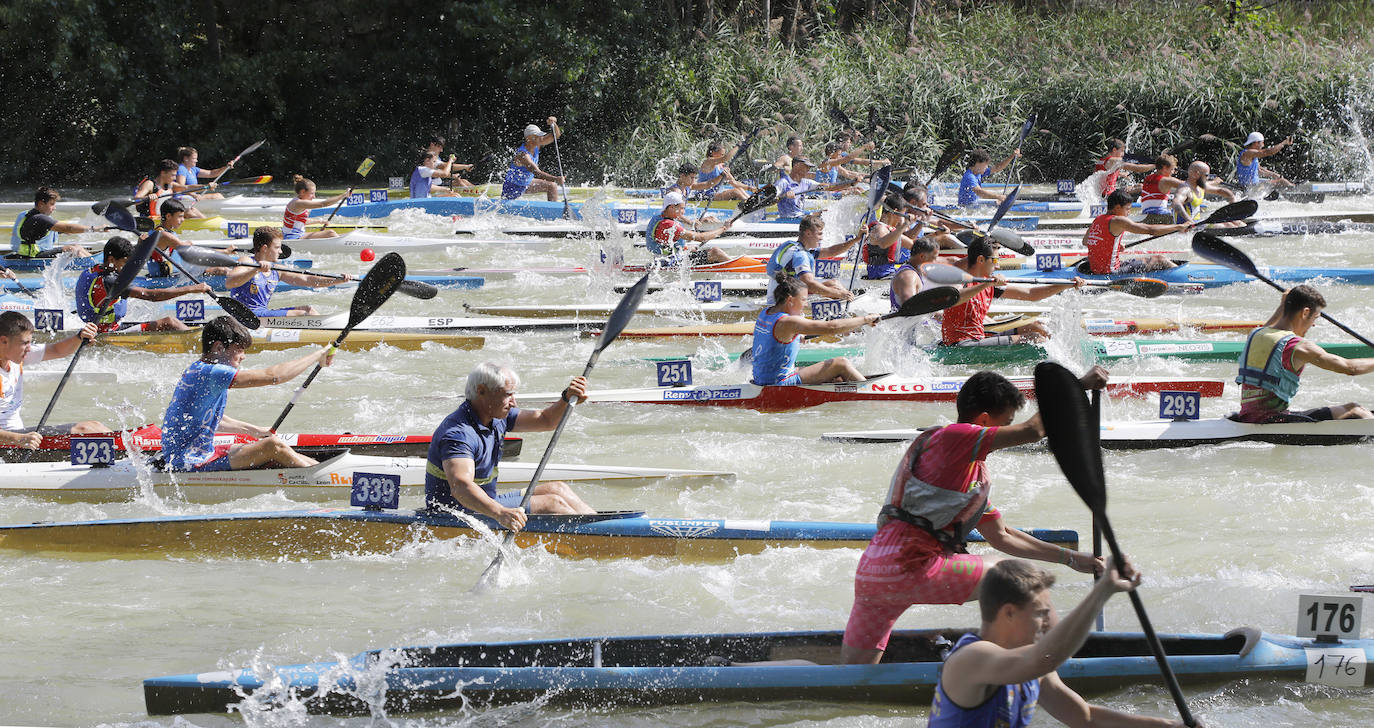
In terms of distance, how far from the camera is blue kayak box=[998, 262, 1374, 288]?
11844 mm

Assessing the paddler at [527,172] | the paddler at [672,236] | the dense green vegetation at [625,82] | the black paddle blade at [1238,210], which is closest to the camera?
the black paddle blade at [1238,210]

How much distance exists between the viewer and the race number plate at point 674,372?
852 centimetres

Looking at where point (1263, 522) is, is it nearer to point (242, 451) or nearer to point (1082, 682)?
point (1082, 682)

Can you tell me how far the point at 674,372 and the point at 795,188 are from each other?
8466mm

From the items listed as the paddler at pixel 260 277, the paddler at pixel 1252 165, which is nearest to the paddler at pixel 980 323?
the paddler at pixel 260 277

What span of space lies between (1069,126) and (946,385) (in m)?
14.6

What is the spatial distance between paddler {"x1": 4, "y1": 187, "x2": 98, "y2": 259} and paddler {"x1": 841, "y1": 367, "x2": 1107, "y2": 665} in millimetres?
9997

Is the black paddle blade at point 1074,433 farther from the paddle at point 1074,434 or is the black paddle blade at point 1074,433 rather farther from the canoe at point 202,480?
the canoe at point 202,480

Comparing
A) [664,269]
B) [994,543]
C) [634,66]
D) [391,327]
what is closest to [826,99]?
[634,66]

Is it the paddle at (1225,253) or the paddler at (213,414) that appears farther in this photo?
the paddle at (1225,253)

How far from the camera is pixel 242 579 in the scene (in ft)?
19.1

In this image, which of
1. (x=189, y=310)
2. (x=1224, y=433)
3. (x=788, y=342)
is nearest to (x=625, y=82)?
(x=189, y=310)

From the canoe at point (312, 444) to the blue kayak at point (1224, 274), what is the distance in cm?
646

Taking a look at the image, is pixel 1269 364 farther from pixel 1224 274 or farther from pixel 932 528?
pixel 1224 274
